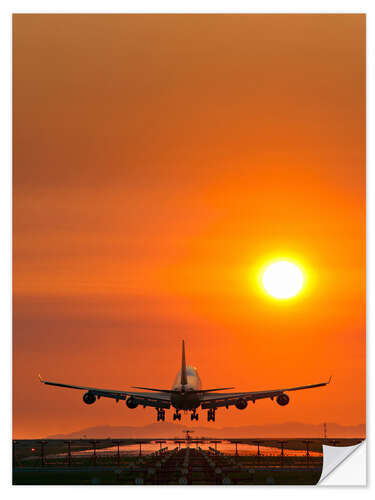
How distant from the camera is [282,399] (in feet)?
150

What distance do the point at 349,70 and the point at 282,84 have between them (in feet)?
9.35

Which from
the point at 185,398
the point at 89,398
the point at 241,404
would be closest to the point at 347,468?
the point at 89,398

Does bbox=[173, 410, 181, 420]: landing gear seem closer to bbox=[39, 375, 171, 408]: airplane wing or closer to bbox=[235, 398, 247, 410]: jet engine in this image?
bbox=[39, 375, 171, 408]: airplane wing

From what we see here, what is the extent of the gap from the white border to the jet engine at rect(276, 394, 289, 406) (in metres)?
12.9

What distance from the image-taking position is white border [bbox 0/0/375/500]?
32.1 metres

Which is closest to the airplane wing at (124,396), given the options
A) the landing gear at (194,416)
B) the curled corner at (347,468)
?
the landing gear at (194,416)

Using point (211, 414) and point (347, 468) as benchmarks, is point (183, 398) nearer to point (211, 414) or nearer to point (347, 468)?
point (211, 414)

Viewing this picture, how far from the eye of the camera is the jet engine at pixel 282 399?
45375mm

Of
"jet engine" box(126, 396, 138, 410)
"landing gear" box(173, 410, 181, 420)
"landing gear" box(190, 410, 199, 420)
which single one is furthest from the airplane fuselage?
"jet engine" box(126, 396, 138, 410)

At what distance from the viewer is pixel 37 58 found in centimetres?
3556

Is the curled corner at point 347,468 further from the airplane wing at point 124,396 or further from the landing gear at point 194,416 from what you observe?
the landing gear at point 194,416
